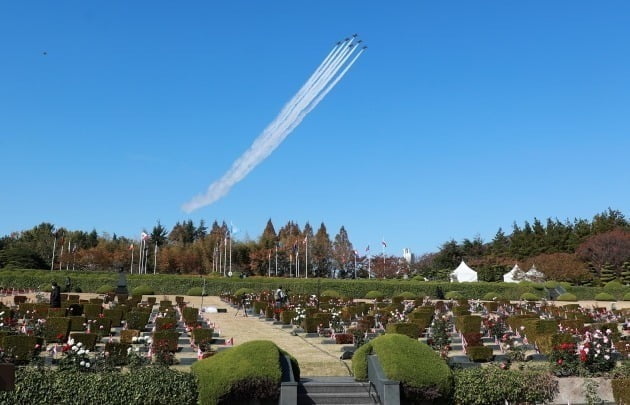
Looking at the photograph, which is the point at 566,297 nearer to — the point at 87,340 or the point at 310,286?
the point at 310,286

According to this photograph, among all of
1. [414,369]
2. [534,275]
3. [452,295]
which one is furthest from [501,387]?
[534,275]

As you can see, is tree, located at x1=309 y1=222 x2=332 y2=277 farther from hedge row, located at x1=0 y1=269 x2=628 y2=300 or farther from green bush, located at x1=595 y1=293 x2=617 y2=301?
green bush, located at x1=595 y1=293 x2=617 y2=301

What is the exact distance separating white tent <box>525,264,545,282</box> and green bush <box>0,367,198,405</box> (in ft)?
208

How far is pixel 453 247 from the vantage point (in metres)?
89.8

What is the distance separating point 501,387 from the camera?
13383 mm

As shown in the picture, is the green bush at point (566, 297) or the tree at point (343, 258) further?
the tree at point (343, 258)

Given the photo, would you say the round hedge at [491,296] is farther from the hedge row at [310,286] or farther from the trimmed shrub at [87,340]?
the trimmed shrub at [87,340]

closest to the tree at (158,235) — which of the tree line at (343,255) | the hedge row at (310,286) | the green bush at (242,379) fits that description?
the tree line at (343,255)

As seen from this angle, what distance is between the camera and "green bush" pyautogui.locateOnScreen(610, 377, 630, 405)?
13508 mm

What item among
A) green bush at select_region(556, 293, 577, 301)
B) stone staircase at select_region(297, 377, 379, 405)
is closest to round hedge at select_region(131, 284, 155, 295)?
green bush at select_region(556, 293, 577, 301)

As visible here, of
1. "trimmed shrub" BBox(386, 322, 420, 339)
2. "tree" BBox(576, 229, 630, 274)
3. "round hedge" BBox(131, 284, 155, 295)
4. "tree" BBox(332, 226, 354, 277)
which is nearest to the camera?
"trimmed shrub" BBox(386, 322, 420, 339)

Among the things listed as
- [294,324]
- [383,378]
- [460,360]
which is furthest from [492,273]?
[383,378]

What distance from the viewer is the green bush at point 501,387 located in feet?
42.6

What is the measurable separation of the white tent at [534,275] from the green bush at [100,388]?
63.5 m
